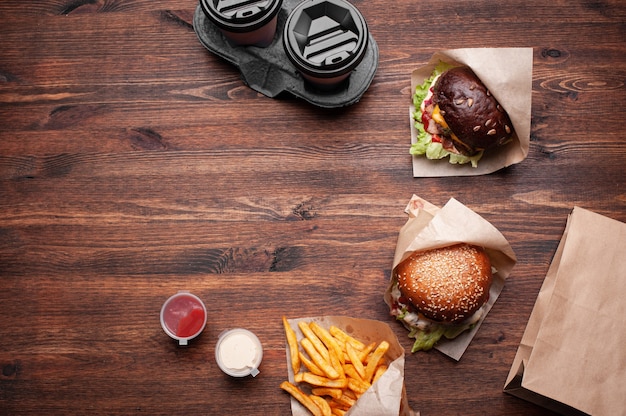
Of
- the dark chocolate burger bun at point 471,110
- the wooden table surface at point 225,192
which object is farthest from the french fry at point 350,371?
the dark chocolate burger bun at point 471,110

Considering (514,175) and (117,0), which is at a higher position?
(117,0)

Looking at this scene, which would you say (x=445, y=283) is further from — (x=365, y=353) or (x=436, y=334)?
(x=365, y=353)

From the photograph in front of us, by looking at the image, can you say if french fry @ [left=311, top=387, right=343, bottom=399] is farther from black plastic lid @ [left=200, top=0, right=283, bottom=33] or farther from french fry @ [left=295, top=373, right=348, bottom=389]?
black plastic lid @ [left=200, top=0, right=283, bottom=33]

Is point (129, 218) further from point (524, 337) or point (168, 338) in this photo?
point (524, 337)

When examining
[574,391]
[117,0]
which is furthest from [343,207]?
[117,0]

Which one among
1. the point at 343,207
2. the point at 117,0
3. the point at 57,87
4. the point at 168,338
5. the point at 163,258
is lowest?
the point at 168,338

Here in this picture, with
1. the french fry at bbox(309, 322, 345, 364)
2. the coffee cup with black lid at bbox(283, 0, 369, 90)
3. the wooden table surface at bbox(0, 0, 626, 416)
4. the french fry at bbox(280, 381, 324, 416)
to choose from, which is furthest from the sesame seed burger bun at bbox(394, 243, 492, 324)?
the coffee cup with black lid at bbox(283, 0, 369, 90)
